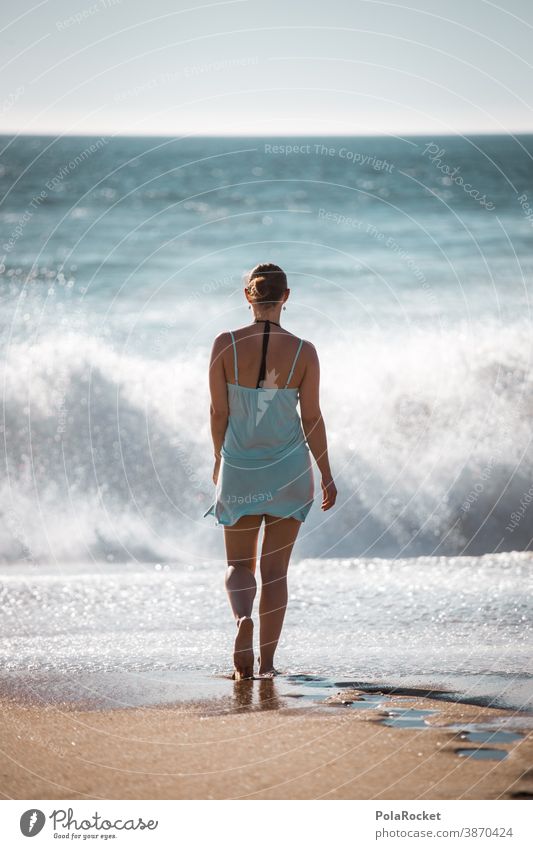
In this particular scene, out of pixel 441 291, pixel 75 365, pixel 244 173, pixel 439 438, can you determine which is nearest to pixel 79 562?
pixel 75 365

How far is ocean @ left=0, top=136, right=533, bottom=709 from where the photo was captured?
546cm

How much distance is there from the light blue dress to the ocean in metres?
0.88

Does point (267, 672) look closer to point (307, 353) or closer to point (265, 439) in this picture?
point (265, 439)

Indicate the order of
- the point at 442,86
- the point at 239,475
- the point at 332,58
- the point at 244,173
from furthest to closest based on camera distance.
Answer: the point at 244,173, the point at 442,86, the point at 332,58, the point at 239,475

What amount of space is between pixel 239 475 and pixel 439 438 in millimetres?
4684

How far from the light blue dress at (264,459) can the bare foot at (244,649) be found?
479mm

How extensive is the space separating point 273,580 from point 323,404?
16.8ft

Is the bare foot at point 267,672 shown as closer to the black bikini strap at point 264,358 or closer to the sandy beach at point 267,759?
the sandy beach at point 267,759

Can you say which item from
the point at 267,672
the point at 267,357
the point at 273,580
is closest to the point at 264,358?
the point at 267,357

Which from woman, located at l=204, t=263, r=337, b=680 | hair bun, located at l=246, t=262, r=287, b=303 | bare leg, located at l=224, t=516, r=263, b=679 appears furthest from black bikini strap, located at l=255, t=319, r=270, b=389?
bare leg, located at l=224, t=516, r=263, b=679

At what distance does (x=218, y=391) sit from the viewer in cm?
452
